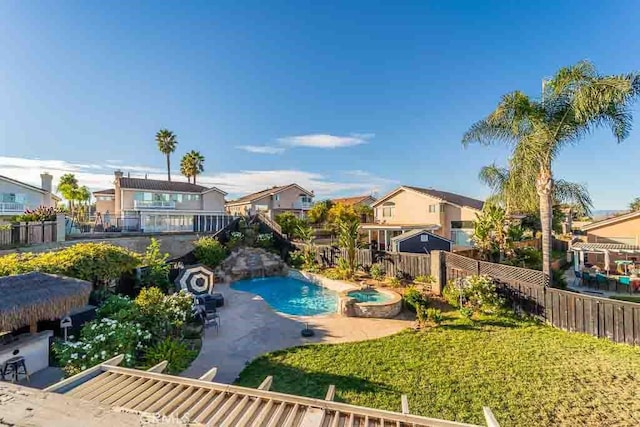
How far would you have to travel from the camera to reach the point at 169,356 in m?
7.40

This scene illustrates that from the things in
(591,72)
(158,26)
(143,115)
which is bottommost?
(591,72)

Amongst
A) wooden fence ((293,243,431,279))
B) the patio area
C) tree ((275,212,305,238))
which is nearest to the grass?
the patio area

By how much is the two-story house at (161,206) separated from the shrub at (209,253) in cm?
1417

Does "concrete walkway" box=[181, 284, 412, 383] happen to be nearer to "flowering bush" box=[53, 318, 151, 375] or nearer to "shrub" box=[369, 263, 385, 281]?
"flowering bush" box=[53, 318, 151, 375]

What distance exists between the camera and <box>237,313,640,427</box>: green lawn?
6.18 meters

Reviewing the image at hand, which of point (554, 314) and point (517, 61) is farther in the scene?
point (517, 61)

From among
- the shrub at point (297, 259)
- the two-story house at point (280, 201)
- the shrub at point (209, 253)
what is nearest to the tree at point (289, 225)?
the shrub at point (297, 259)

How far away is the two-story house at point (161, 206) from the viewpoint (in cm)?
3225

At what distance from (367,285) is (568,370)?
10124 mm

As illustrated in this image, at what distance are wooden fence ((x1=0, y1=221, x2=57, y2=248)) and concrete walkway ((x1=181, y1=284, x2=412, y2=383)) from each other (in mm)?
14222

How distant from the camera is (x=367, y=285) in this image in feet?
56.1

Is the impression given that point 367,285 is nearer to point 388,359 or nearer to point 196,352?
point 388,359

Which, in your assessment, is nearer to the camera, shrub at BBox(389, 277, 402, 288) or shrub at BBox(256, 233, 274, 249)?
shrub at BBox(389, 277, 402, 288)

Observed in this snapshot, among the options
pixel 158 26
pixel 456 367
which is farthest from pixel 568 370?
pixel 158 26
